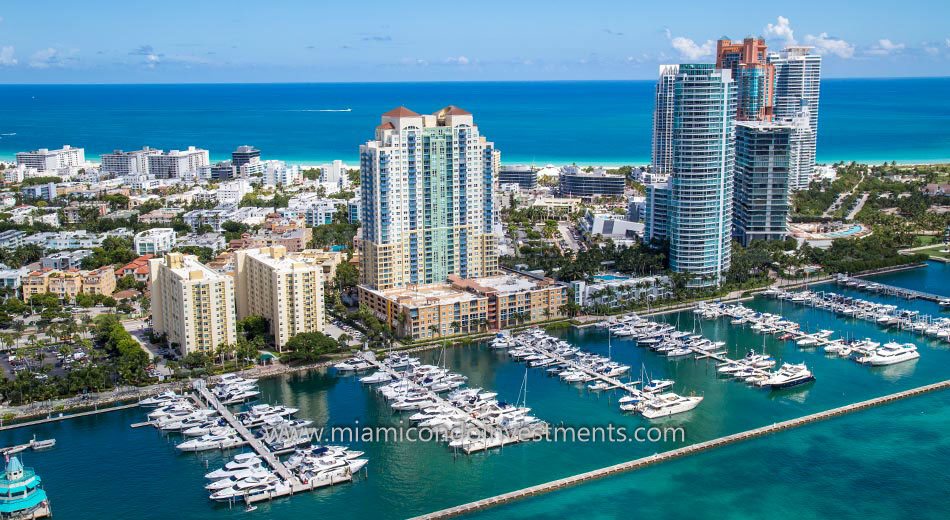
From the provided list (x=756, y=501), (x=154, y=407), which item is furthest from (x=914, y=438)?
(x=154, y=407)

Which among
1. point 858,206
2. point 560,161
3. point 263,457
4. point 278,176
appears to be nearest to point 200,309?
point 263,457

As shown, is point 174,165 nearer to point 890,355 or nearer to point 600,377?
point 600,377

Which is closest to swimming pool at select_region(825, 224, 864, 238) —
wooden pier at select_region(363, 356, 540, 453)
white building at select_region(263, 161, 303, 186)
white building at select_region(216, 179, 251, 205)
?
wooden pier at select_region(363, 356, 540, 453)

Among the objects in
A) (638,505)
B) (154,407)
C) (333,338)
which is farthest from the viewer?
(333,338)

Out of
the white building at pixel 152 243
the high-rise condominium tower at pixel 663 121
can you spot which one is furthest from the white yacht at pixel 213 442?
the high-rise condominium tower at pixel 663 121

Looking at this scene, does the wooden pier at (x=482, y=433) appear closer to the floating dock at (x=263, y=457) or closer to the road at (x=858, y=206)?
the floating dock at (x=263, y=457)

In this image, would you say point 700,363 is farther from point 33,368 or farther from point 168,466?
point 33,368
